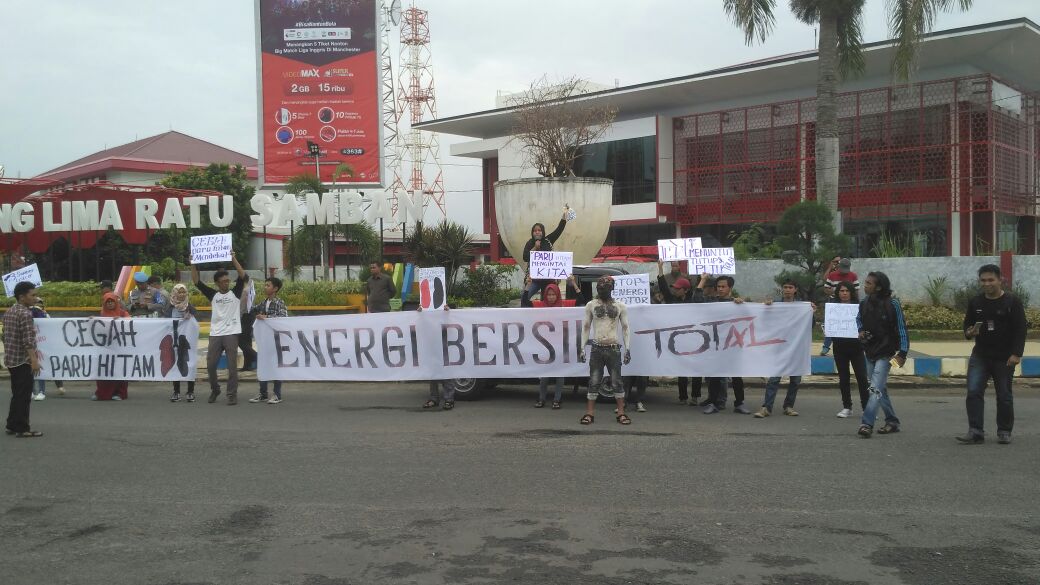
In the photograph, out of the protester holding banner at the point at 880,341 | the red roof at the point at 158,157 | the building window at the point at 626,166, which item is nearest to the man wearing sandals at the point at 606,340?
the protester holding banner at the point at 880,341

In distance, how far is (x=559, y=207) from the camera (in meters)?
18.1

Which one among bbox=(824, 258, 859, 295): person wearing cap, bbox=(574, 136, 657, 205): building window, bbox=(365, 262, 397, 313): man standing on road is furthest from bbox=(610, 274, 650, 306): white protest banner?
bbox=(574, 136, 657, 205): building window

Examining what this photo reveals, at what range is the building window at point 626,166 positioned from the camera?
132 feet

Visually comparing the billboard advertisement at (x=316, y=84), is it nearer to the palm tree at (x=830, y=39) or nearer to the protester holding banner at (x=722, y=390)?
the palm tree at (x=830, y=39)

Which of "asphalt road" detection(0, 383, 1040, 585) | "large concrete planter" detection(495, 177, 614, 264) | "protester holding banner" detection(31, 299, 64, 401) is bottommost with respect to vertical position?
"asphalt road" detection(0, 383, 1040, 585)

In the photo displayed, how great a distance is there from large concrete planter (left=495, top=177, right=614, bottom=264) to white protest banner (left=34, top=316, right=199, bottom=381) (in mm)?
7653

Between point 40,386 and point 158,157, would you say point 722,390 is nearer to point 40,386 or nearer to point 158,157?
point 40,386

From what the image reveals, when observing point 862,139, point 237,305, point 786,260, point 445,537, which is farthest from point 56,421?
point 862,139

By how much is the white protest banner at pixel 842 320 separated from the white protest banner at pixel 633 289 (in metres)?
2.37

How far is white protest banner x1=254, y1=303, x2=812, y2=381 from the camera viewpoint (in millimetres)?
11039

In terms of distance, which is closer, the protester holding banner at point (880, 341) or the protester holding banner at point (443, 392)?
the protester holding banner at point (880, 341)

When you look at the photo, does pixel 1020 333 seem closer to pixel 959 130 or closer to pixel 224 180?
pixel 959 130

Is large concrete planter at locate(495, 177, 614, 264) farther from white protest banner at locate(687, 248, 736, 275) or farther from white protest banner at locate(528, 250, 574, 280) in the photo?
white protest banner at locate(687, 248, 736, 275)

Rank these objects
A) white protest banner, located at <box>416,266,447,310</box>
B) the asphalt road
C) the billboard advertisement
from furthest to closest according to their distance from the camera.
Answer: the billboard advertisement → white protest banner, located at <box>416,266,447,310</box> → the asphalt road
